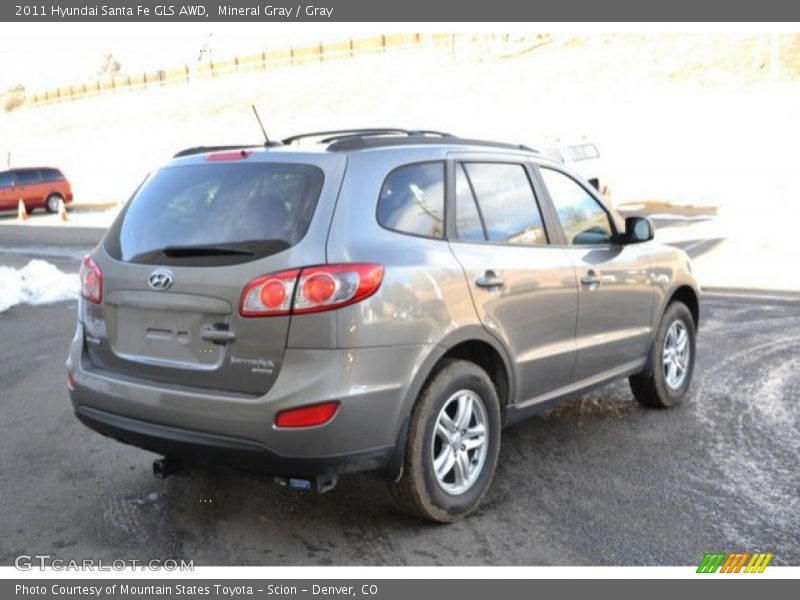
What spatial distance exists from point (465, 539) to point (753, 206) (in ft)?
54.2

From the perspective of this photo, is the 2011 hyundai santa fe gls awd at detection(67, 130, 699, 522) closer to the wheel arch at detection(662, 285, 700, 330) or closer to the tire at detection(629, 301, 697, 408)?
the tire at detection(629, 301, 697, 408)

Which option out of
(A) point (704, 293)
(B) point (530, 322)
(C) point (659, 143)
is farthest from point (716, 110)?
(B) point (530, 322)

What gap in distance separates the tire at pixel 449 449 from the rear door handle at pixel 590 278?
41.4 inches

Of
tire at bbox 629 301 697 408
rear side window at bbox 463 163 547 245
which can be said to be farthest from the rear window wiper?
tire at bbox 629 301 697 408

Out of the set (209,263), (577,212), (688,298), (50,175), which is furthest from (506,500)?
(50,175)

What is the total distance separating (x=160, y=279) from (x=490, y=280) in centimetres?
158

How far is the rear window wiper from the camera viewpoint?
12.5 feet

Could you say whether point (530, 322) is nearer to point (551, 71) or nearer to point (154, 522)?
point (154, 522)

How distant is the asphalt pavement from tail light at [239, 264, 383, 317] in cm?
103

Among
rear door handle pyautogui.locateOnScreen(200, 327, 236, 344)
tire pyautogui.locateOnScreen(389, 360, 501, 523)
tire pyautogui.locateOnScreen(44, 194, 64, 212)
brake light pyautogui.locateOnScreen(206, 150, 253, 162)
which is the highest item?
brake light pyautogui.locateOnScreen(206, 150, 253, 162)

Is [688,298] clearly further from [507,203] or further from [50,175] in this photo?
[50,175]

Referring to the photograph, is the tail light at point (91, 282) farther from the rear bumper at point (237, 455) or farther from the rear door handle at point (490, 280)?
the rear door handle at point (490, 280)

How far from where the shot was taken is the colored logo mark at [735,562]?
3790 mm

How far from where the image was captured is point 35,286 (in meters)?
10.7
